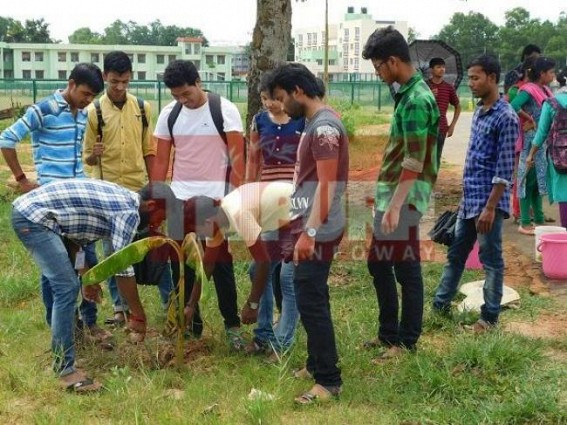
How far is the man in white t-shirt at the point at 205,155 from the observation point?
4.36 m

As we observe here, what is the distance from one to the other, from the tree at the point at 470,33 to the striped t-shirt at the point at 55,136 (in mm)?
68833

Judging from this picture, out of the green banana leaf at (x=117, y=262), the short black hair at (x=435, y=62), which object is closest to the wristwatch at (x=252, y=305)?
the green banana leaf at (x=117, y=262)

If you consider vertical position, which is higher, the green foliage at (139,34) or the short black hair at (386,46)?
the green foliage at (139,34)

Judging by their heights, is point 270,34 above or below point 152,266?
above

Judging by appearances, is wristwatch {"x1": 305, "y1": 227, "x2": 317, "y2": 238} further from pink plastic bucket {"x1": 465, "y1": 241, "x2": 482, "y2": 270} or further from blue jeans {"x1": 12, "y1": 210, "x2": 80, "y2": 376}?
pink plastic bucket {"x1": 465, "y1": 241, "x2": 482, "y2": 270}

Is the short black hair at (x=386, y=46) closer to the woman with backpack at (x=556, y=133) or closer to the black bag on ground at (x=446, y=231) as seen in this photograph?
the black bag on ground at (x=446, y=231)

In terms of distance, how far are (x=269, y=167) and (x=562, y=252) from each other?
253cm

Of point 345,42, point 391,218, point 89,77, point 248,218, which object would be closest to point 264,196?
point 248,218

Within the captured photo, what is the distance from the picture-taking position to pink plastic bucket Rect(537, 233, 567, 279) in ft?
18.2

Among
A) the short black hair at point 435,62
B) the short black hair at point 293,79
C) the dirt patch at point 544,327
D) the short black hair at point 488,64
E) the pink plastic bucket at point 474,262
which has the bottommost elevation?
the dirt patch at point 544,327

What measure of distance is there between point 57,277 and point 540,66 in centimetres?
482

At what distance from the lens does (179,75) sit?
14.1ft

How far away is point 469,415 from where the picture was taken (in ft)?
11.1

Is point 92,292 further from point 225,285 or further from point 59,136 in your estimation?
point 59,136
